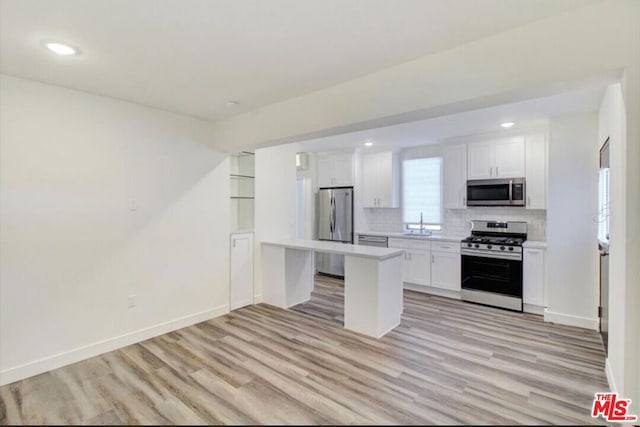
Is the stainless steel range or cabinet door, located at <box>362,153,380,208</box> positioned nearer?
the stainless steel range

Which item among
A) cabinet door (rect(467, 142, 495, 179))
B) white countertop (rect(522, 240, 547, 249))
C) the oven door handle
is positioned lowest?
the oven door handle

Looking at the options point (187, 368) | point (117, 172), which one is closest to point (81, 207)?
point (117, 172)

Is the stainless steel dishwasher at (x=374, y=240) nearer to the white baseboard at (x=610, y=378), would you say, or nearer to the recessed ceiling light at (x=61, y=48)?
the white baseboard at (x=610, y=378)

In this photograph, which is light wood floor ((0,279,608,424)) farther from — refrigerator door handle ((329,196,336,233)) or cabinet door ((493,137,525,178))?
refrigerator door handle ((329,196,336,233))

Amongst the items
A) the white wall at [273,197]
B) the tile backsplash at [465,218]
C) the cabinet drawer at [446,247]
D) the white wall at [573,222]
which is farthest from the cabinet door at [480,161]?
the white wall at [273,197]

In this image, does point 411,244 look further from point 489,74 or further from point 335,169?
point 489,74

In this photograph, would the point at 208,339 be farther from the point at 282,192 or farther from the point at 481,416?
the point at 481,416

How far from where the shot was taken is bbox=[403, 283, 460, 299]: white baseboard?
4.85 meters

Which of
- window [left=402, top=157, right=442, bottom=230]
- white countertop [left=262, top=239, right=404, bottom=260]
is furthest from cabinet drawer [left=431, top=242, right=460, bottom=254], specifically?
white countertop [left=262, top=239, right=404, bottom=260]

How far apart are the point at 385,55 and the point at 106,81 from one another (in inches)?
91.0

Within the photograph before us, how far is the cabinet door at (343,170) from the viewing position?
20.1ft

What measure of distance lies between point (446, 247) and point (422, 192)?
1254 mm

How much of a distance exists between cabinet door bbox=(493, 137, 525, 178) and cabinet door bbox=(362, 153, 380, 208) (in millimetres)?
1979

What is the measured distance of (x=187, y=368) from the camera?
278 cm
